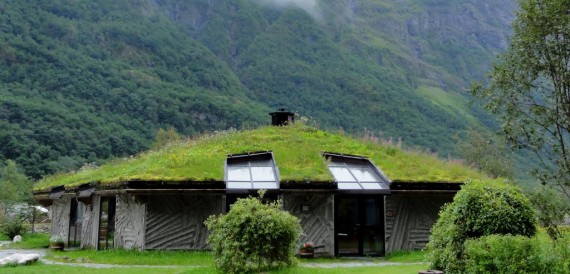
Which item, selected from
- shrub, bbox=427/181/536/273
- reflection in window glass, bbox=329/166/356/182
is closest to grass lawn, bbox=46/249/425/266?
reflection in window glass, bbox=329/166/356/182

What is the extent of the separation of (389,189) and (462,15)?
576 feet

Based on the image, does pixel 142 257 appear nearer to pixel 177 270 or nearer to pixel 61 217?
pixel 177 270

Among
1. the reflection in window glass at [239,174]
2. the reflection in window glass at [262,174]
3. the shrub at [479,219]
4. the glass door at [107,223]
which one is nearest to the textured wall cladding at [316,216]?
the reflection in window glass at [262,174]

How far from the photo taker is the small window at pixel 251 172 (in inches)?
710

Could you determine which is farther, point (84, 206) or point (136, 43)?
point (136, 43)

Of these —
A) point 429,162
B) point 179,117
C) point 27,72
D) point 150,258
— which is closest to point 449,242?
point 150,258

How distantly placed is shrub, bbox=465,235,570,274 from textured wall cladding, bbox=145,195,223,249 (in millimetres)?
9984

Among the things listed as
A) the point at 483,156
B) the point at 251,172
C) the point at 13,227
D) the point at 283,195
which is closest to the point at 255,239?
the point at 283,195

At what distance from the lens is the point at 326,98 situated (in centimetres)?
10181

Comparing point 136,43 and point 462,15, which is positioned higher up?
point 462,15

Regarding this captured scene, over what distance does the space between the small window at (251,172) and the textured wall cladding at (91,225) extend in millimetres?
5324

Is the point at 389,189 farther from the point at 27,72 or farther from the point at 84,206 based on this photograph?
the point at 27,72

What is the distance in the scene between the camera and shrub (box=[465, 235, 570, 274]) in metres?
8.53

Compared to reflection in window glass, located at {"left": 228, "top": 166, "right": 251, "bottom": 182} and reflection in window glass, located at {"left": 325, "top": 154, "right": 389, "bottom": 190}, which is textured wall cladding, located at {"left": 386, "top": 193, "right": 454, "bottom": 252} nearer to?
reflection in window glass, located at {"left": 325, "top": 154, "right": 389, "bottom": 190}
